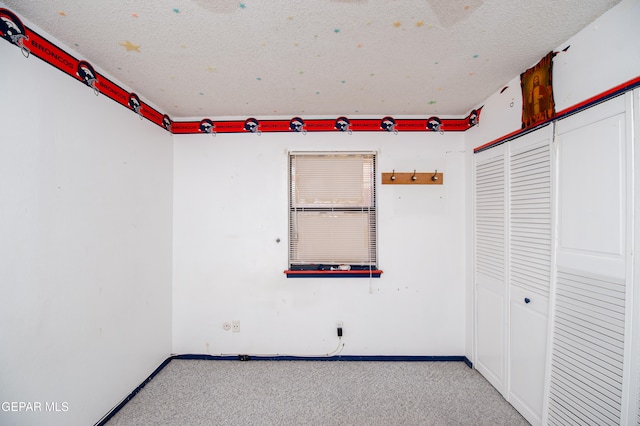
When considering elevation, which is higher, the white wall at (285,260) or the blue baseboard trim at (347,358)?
the white wall at (285,260)

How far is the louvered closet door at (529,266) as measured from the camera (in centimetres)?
176

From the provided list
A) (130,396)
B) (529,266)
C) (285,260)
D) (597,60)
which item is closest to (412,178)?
(529,266)

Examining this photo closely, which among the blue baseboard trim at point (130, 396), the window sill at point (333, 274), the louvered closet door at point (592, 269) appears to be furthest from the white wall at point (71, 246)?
the louvered closet door at point (592, 269)

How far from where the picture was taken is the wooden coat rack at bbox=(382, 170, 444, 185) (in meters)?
2.72

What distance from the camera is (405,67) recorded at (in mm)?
1870

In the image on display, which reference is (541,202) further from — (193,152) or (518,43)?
(193,152)

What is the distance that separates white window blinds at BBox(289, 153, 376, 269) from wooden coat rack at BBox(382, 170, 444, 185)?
168mm

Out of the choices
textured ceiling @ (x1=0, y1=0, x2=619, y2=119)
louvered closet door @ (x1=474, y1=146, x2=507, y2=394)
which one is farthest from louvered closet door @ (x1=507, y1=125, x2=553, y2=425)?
textured ceiling @ (x1=0, y1=0, x2=619, y2=119)

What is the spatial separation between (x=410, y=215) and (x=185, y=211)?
2.44 meters

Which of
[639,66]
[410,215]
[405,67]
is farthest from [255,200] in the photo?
[639,66]

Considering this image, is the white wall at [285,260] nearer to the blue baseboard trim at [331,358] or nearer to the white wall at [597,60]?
the blue baseboard trim at [331,358]

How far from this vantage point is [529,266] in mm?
1882

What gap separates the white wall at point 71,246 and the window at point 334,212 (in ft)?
4.68

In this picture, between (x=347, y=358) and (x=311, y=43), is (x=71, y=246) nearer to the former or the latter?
(x=311, y=43)
